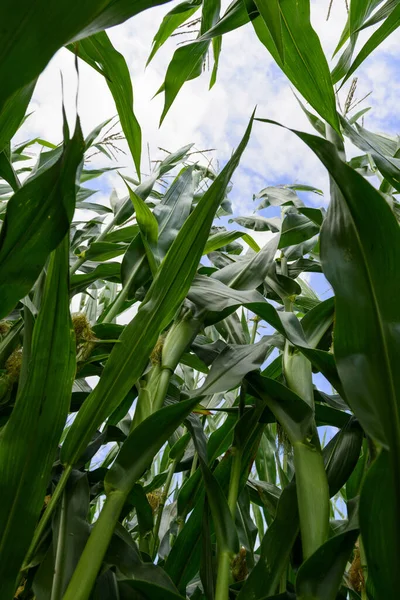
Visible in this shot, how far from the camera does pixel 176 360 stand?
0.63 m

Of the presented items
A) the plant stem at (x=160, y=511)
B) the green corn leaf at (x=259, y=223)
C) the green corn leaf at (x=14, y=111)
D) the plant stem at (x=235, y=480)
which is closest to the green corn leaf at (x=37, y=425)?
the green corn leaf at (x=14, y=111)

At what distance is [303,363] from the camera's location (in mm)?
629

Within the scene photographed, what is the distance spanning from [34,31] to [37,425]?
32 centimetres

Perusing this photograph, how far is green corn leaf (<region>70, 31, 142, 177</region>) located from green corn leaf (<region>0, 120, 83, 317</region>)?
0.20m

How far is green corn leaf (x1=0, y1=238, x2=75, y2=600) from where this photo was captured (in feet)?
1.51

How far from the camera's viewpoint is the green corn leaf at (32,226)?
45 cm

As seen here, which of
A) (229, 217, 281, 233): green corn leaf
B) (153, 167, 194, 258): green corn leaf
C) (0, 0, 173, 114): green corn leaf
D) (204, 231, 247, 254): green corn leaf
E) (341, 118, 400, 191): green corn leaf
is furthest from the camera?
(229, 217, 281, 233): green corn leaf

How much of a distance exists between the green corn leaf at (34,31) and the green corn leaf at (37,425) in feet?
0.62

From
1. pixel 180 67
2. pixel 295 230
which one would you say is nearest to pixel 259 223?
pixel 295 230

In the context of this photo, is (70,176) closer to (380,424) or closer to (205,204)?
(205,204)

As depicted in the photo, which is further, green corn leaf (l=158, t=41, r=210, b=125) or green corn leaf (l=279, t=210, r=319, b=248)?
green corn leaf (l=279, t=210, r=319, b=248)

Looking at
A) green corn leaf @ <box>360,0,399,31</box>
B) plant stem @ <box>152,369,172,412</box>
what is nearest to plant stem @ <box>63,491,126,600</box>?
plant stem @ <box>152,369,172,412</box>

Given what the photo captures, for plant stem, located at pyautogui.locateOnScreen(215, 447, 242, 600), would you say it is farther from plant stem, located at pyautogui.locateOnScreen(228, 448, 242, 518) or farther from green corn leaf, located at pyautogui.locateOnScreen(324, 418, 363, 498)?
green corn leaf, located at pyautogui.locateOnScreen(324, 418, 363, 498)

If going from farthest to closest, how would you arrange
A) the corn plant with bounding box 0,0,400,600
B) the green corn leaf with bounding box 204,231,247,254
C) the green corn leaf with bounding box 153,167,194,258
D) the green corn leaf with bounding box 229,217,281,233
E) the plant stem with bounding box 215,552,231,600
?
the green corn leaf with bounding box 229,217,281,233 → the green corn leaf with bounding box 204,231,247,254 → the green corn leaf with bounding box 153,167,194,258 → the plant stem with bounding box 215,552,231,600 → the corn plant with bounding box 0,0,400,600
